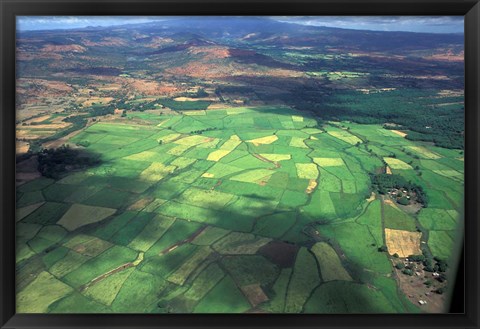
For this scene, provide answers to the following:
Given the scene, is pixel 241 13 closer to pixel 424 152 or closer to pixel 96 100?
pixel 424 152

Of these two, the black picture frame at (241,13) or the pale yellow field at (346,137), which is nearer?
the black picture frame at (241,13)

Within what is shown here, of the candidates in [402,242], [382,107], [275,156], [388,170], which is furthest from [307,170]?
[382,107]

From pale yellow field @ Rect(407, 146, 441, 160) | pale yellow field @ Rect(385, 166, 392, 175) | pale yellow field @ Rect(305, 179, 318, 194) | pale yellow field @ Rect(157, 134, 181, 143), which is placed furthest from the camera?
pale yellow field @ Rect(157, 134, 181, 143)

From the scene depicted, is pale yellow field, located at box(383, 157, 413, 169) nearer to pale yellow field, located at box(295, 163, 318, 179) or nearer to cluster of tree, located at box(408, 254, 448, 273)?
pale yellow field, located at box(295, 163, 318, 179)

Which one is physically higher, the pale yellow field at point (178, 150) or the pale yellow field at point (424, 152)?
the pale yellow field at point (178, 150)

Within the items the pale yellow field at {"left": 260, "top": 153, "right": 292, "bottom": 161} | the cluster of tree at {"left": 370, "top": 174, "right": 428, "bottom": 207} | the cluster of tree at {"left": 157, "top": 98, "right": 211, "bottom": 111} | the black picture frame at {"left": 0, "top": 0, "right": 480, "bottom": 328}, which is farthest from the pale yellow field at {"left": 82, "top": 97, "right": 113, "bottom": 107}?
the black picture frame at {"left": 0, "top": 0, "right": 480, "bottom": 328}

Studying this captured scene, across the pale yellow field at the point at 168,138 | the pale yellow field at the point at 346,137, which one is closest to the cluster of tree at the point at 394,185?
the pale yellow field at the point at 346,137

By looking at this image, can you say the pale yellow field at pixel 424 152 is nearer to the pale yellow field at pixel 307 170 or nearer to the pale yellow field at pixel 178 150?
the pale yellow field at pixel 307 170
